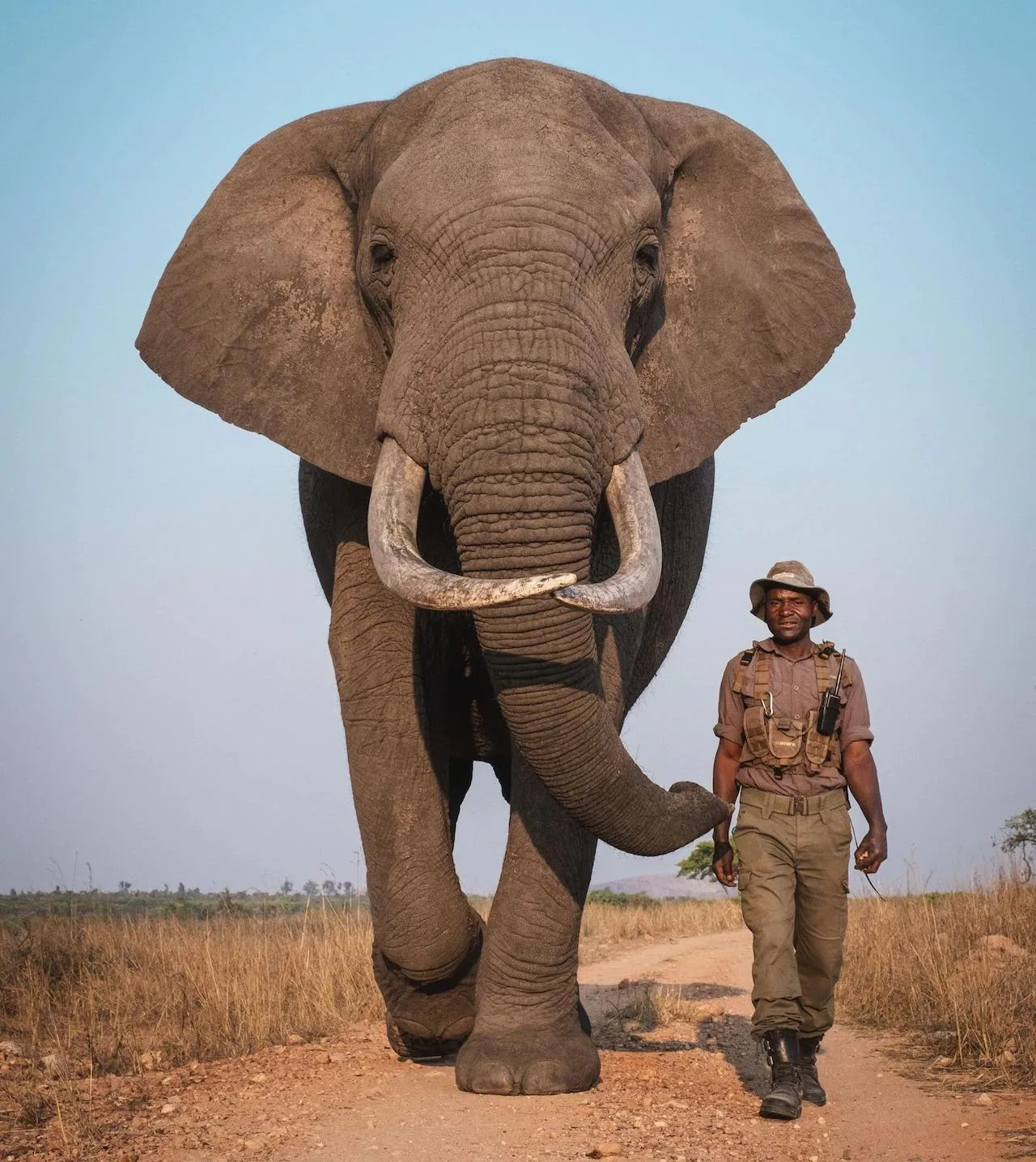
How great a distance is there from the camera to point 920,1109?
7.12 m

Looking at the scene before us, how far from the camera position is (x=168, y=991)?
9.98 metres

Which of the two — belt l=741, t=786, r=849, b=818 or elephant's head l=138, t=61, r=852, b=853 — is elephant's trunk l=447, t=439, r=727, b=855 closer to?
elephant's head l=138, t=61, r=852, b=853

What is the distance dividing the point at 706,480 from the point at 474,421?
3.83m

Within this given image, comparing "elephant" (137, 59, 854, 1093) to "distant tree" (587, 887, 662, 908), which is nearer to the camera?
"elephant" (137, 59, 854, 1093)

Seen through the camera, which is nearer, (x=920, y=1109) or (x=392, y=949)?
(x=920, y=1109)

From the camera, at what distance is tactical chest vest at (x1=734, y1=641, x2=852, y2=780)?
7.36 m

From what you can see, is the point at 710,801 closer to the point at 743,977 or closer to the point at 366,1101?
the point at 366,1101

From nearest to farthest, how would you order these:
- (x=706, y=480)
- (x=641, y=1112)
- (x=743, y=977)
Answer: (x=641, y=1112)
(x=706, y=480)
(x=743, y=977)

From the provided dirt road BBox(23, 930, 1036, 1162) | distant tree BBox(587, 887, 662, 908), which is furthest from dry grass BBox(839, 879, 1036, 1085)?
distant tree BBox(587, 887, 662, 908)

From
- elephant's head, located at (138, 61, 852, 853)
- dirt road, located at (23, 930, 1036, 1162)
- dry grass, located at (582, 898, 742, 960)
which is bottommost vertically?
dirt road, located at (23, 930, 1036, 1162)

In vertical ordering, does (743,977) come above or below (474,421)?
below

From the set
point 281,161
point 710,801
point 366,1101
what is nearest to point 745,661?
point 710,801

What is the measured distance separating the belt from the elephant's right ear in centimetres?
237

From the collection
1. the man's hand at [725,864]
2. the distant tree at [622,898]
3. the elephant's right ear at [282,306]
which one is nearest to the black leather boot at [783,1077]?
the man's hand at [725,864]
